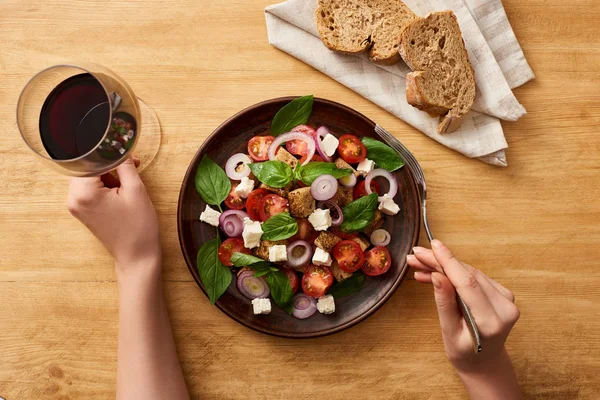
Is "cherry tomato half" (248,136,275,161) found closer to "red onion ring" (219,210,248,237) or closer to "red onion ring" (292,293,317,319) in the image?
"red onion ring" (219,210,248,237)

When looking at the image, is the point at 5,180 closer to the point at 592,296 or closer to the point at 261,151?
the point at 261,151

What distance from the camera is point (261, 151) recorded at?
164 cm

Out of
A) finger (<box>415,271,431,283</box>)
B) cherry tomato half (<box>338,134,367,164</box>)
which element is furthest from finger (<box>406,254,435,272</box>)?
cherry tomato half (<box>338,134,367,164</box>)

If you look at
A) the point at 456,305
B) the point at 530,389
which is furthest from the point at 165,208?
the point at 530,389

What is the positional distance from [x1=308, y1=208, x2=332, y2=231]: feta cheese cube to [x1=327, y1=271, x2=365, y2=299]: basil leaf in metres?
0.19

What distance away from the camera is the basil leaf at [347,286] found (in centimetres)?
163

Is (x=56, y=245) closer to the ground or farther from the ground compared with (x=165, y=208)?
closer to the ground

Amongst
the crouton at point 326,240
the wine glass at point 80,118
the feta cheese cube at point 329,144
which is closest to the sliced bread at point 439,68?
the feta cheese cube at point 329,144

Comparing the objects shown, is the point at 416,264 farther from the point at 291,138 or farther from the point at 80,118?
the point at 80,118

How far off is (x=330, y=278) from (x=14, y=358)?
3.63 ft

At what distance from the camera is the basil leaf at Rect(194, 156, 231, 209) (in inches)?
63.2

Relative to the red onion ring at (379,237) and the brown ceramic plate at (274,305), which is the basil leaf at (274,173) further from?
the red onion ring at (379,237)

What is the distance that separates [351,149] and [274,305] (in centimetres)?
56

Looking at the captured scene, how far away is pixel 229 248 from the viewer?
5.32ft
